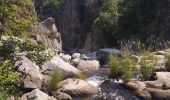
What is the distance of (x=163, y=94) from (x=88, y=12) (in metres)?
61.2

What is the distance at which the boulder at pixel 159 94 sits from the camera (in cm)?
1396

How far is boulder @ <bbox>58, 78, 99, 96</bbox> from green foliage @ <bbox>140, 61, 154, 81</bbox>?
227cm

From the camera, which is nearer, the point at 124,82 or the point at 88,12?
the point at 124,82

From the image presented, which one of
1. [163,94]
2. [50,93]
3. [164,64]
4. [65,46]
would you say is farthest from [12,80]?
[65,46]

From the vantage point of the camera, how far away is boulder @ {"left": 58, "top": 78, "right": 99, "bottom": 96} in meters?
14.9

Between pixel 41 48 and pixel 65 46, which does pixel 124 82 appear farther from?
pixel 65 46

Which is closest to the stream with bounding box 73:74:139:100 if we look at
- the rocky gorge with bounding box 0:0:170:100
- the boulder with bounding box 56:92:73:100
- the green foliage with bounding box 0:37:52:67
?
the rocky gorge with bounding box 0:0:170:100

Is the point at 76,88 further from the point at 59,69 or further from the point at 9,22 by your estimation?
the point at 9,22

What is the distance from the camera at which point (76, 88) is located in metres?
15.1

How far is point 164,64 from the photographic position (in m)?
17.9

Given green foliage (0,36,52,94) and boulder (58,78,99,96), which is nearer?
green foliage (0,36,52,94)

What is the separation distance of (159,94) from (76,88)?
3547mm

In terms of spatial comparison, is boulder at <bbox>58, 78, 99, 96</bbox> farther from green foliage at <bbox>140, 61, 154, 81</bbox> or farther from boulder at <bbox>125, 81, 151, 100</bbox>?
green foliage at <bbox>140, 61, 154, 81</bbox>

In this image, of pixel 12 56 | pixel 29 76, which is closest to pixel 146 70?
pixel 29 76
